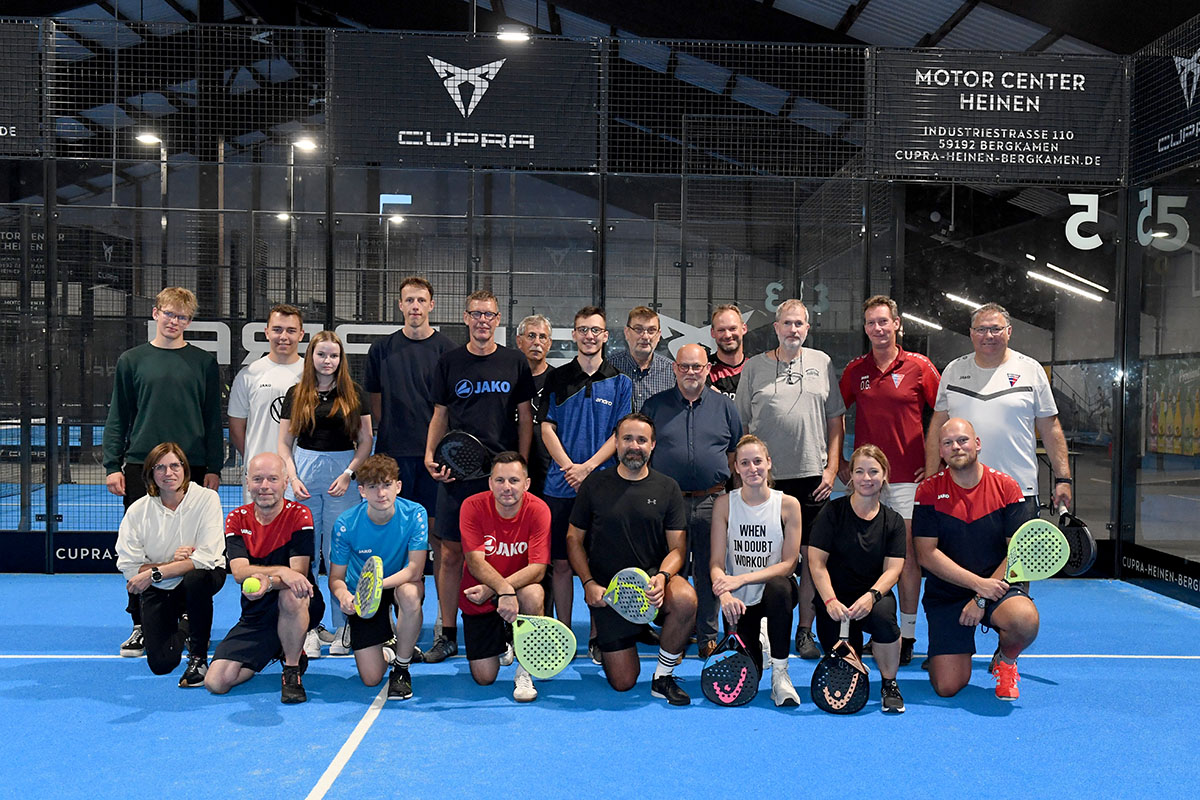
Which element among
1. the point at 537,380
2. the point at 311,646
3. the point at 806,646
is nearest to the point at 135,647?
the point at 311,646

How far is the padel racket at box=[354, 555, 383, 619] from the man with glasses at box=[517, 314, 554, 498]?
952 millimetres

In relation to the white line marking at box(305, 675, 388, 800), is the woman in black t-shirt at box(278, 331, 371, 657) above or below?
above

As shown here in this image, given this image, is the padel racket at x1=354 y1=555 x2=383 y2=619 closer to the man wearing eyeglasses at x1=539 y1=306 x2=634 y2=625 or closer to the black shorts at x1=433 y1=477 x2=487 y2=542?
the black shorts at x1=433 y1=477 x2=487 y2=542

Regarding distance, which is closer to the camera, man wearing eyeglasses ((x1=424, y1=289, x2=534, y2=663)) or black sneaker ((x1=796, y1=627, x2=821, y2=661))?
man wearing eyeglasses ((x1=424, y1=289, x2=534, y2=663))

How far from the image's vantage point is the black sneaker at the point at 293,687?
3.71 metres

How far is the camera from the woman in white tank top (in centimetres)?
384

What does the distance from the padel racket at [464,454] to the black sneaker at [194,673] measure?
134cm

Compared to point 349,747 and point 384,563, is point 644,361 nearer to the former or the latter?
point 384,563

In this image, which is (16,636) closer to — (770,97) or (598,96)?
(598,96)

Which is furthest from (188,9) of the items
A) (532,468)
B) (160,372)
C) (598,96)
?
(532,468)

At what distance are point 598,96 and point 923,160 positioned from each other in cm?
221

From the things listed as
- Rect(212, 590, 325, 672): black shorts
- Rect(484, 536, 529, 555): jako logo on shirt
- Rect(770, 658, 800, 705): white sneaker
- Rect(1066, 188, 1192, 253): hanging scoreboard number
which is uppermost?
Rect(1066, 188, 1192, 253): hanging scoreboard number

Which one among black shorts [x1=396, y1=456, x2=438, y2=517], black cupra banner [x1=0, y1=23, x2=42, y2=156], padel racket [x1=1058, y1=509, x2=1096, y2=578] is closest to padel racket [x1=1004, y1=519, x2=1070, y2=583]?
padel racket [x1=1058, y1=509, x2=1096, y2=578]

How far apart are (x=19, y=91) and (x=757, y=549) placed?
5.58 meters
